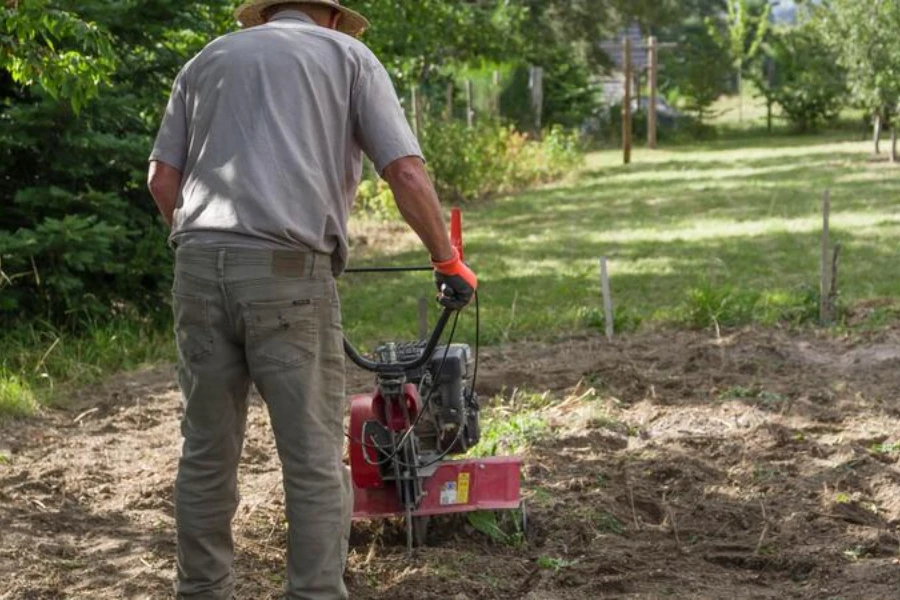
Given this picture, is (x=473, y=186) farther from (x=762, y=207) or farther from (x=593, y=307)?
(x=593, y=307)

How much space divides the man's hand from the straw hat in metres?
0.83

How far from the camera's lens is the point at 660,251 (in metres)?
14.3

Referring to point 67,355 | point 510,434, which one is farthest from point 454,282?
point 67,355

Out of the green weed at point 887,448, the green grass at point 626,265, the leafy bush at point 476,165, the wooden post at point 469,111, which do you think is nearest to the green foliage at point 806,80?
the green grass at point 626,265

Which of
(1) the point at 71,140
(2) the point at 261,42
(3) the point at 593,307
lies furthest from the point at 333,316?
(3) the point at 593,307

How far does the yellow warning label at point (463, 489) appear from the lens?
5102 mm

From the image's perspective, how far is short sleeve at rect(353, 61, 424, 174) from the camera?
403cm

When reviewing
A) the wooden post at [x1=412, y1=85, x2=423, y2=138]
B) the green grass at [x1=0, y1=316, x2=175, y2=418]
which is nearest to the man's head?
the green grass at [x1=0, y1=316, x2=175, y2=418]

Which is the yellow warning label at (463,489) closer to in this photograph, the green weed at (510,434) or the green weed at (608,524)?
the green weed at (608,524)

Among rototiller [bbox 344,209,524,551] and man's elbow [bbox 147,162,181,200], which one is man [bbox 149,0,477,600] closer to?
man's elbow [bbox 147,162,181,200]

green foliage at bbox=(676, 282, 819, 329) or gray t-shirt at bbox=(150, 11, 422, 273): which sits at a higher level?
gray t-shirt at bbox=(150, 11, 422, 273)

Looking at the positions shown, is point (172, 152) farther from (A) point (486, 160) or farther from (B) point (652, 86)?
(B) point (652, 86)

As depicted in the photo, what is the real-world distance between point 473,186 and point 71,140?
37.5 feet

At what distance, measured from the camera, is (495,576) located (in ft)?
16.2
